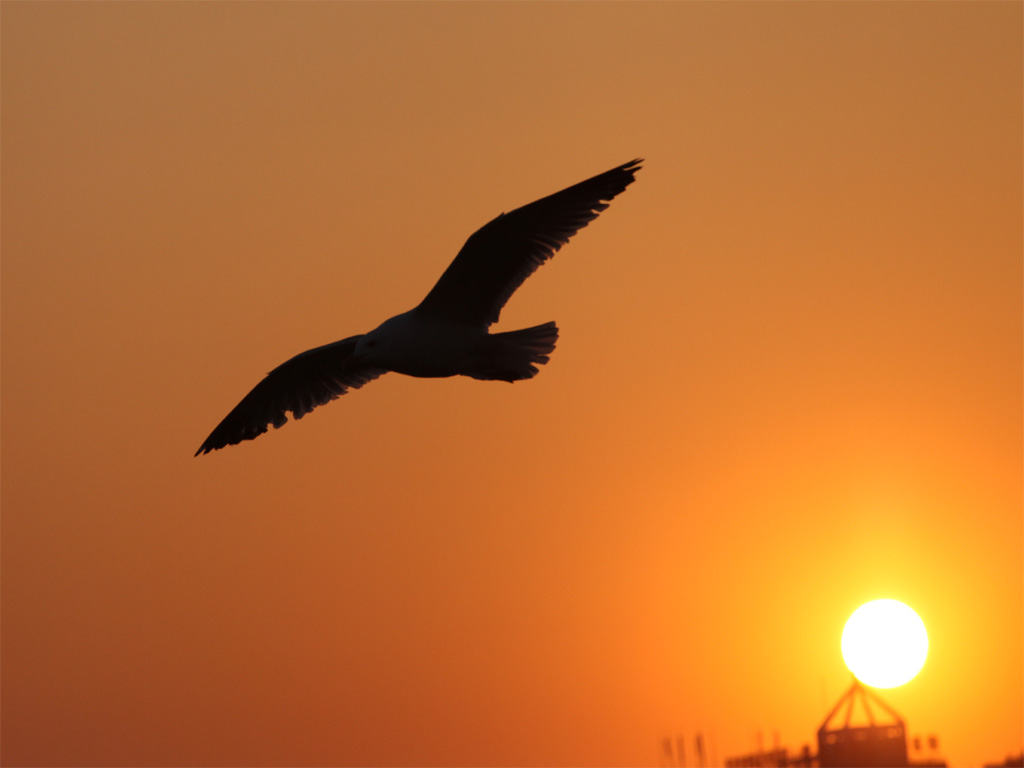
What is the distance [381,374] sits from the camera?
12.3 meters

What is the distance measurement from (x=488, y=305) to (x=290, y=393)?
132 inches

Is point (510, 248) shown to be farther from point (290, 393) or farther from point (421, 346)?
point (290, 393)

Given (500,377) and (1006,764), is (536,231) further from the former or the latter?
(1006,764)

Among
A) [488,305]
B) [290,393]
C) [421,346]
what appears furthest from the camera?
[290,393]

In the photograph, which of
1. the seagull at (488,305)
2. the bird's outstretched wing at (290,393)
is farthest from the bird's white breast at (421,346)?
the bird's outstretched wing at (290,393)

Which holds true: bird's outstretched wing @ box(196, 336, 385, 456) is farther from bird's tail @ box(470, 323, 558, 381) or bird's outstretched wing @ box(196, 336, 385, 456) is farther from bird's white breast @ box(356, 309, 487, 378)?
bird's tail @ box(470, 323, 558, 381)

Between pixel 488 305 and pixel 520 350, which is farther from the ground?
pixel 488 305

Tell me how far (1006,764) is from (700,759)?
31.0 feet

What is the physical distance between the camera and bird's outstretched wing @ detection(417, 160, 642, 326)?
30.6ft

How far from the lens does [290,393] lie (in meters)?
12.2

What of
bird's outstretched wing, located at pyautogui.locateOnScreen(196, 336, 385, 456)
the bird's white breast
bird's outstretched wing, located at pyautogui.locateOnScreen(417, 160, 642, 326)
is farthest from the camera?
bird's outstretched wing, located at pyautogui.locateOnScreen(196, 336, 385, 456)

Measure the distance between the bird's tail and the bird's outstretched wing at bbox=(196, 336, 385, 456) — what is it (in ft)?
8.41

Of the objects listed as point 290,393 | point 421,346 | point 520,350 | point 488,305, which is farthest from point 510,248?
point 290,393

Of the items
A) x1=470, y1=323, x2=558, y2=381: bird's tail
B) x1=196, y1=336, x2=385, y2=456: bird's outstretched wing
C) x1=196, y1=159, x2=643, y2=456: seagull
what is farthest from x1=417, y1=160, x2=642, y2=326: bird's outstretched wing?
x1=196, y1=336, x2=385, y2=456: bird's outstretched wing
